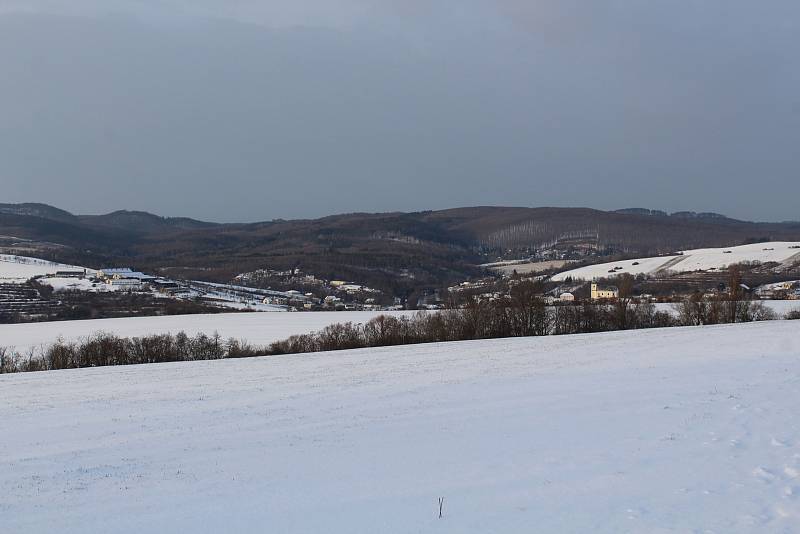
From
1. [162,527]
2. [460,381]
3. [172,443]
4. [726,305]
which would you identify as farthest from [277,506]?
[726,305]

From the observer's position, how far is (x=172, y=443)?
58.6 ft

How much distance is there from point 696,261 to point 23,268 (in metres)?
152

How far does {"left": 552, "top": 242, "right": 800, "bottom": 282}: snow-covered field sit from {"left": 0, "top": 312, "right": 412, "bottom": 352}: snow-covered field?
255 feet

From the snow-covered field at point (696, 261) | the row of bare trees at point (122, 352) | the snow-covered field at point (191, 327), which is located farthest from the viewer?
the snow-covered field at point (696, 261)

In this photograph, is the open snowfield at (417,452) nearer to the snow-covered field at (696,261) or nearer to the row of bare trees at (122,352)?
the row of bare trees at (122,352)

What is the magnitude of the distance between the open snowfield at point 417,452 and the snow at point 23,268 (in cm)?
13198

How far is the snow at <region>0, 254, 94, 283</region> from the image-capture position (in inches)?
5777

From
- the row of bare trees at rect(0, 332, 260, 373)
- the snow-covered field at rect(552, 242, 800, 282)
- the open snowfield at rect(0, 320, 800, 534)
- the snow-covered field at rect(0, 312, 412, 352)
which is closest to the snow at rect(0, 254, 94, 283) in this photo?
the snow-covered field at rect(0, 312, 412, 352)

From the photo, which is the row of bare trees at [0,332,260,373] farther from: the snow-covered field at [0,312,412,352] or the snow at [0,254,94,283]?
the snow at [0,254,94,283]

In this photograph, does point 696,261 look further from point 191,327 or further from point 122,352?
point 122,352

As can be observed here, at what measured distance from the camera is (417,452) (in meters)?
16.1

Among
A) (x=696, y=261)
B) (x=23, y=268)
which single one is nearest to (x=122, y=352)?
(x=696, y=261)

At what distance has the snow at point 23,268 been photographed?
14673 cm

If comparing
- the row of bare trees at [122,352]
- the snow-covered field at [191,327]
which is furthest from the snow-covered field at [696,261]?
the row of bare trees at [122,352]
